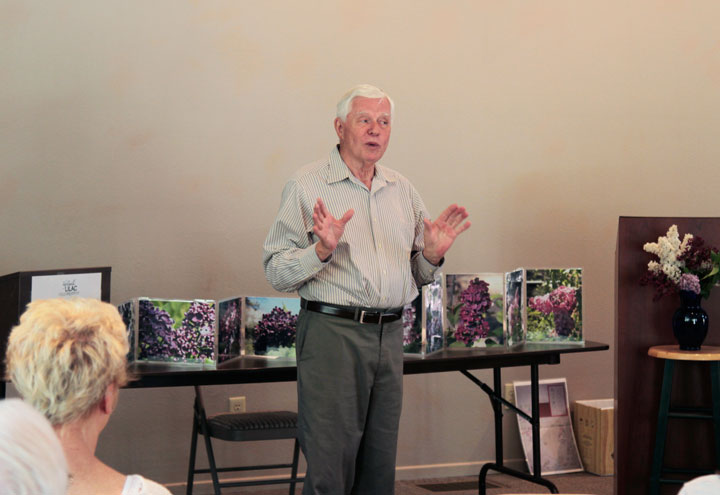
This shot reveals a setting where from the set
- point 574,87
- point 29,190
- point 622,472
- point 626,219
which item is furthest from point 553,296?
point 29,190

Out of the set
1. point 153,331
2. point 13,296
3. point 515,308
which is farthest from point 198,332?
point 515,308

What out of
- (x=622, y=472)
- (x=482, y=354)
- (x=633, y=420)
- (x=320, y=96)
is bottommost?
(x=622, y=472)

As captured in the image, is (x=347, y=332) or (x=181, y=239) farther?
(x=181, y=239)

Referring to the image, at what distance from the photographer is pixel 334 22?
16.3 feet

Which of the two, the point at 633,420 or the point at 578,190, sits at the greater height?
the point at 578,190

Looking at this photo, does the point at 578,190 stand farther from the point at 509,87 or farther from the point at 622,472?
the point at 622,472

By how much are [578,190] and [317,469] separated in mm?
3015

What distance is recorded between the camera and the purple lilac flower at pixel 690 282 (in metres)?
4.01

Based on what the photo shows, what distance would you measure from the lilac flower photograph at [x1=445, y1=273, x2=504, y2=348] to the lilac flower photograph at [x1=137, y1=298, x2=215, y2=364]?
47.2 inches

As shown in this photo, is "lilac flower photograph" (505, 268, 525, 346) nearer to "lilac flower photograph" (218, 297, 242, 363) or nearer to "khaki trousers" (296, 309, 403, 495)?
"khaki trousers" (296, 309, 403, 495)

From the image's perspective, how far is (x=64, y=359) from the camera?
5.40ft

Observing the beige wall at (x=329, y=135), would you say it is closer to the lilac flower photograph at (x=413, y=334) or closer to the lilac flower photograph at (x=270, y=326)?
the lilac flower photograph at (x=270, y=326)

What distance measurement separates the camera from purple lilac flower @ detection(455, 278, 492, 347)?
13.7 feet

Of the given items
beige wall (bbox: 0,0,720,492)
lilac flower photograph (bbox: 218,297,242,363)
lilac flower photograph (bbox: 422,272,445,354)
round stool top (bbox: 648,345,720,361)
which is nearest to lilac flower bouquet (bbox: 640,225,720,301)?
round stool top (bbox: 648,345,720,361)
